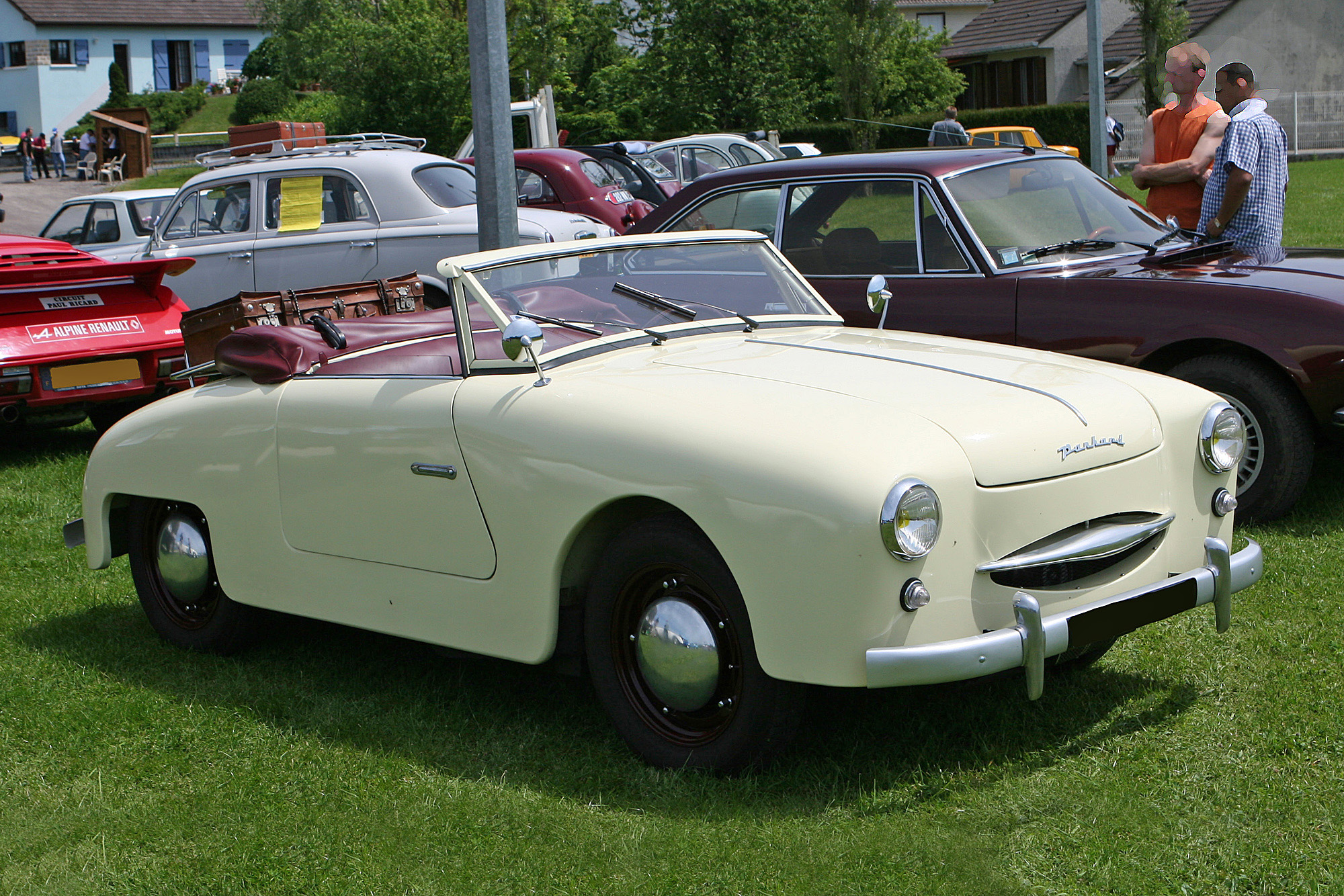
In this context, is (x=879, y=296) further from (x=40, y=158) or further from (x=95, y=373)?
(x=40, y=158)

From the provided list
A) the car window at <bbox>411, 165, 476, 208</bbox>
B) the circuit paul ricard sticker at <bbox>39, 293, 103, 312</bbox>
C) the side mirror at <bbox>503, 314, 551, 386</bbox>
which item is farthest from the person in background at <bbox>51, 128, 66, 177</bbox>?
the side mirror at <bbox>503, 314, 551, 386</bbox>

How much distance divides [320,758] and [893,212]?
399cm

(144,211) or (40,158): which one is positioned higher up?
(40,158)

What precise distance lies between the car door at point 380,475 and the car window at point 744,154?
49.9 feet

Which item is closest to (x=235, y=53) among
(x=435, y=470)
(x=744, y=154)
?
(x=744, y=154)

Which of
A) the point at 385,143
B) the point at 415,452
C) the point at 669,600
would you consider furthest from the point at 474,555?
the point at 385,143

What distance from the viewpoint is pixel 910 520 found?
3262 mm

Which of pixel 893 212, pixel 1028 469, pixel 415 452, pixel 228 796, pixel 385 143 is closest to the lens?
pixel 1028 469

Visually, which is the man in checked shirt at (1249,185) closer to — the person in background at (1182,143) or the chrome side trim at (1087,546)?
the person in background at (1182,143)

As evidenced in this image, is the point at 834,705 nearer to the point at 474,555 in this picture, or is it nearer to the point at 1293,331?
the point at 474,555

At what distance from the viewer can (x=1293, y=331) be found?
5.75 meters

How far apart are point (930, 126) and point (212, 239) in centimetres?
2687

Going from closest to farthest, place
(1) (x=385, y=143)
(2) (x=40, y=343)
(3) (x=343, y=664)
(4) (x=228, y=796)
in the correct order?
(4) (x=228, y=796)
(3) (x=343, y=664)
(2) (x=40, y=343)
(1) (x=385, y=143)

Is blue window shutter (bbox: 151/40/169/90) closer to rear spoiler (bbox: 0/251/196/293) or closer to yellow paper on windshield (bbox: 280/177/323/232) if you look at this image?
yellow paper on windshield (bbox: 280/177/323/232)
